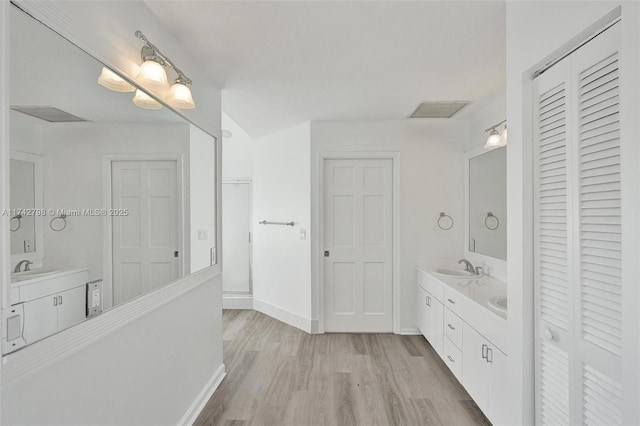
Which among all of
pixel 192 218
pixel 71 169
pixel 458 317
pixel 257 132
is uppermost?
pixel 257 132

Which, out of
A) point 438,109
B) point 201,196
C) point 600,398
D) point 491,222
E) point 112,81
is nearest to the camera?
point 600,398

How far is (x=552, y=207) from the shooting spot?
4.66 ft

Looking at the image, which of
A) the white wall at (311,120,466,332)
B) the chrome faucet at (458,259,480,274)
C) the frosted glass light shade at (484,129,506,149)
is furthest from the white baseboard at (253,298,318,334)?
the frosted glass light shade at (484,129,506,149)

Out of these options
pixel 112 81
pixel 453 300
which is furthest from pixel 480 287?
pixel 112 81

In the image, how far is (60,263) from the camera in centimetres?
116

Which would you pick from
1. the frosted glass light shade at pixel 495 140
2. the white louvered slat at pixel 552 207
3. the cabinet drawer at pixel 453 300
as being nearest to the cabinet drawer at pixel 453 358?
the cabinet drawer at pixel 453 300

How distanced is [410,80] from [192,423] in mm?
2934

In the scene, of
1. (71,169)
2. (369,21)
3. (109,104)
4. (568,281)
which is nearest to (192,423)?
(71,169)

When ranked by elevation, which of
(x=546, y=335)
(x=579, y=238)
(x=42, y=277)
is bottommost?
(x=546, y=335)

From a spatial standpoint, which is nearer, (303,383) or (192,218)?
(192,218)

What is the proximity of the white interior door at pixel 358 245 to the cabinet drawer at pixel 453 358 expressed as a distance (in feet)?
3.28

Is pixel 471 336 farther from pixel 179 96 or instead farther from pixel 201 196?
pixel 179 96

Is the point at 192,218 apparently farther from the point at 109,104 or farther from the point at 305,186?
the point at 305,186

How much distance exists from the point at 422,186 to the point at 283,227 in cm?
177
